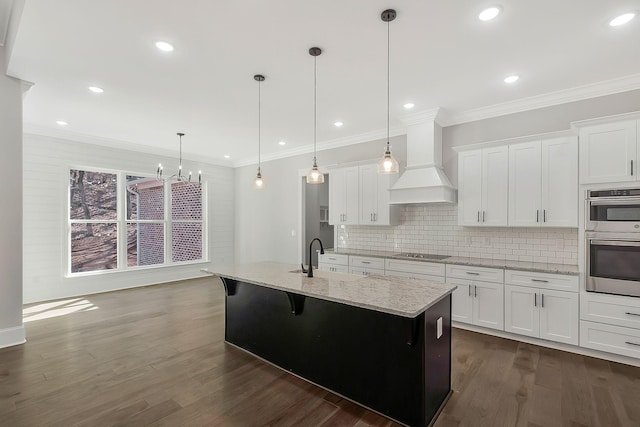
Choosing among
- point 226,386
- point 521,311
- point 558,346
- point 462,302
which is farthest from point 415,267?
point 226,386

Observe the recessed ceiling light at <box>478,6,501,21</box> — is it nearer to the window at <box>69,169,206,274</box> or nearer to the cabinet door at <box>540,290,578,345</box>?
the cabinet door at <box>540,290,578,345</box>

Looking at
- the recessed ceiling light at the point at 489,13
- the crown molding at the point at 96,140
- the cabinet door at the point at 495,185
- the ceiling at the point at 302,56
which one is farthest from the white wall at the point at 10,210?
the cabinet door at the point at 495,185

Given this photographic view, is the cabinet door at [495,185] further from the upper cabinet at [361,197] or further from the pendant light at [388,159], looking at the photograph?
the pendant light at [388,159]

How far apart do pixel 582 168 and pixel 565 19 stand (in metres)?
1.61

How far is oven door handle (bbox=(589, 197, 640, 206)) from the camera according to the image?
293 cm

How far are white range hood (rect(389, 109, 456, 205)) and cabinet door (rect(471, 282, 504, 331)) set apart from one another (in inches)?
47.0

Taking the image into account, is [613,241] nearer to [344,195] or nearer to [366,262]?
[366,262]

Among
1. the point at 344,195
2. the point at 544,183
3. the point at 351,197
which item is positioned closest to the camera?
the point at 544,183

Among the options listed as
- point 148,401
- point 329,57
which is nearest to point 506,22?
point 329,57

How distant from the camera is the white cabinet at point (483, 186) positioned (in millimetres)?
3826

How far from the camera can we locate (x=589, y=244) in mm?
3180

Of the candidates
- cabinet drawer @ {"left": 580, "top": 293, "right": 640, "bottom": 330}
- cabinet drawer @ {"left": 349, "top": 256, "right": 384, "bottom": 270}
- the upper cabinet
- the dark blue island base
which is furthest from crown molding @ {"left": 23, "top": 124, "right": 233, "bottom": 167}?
cabinet drawer @ {"left": 580, "top": 293, "right": 640, "bottom": 330}

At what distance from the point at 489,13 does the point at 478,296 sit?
2982 millimetres

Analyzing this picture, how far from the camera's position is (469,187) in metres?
4.10
